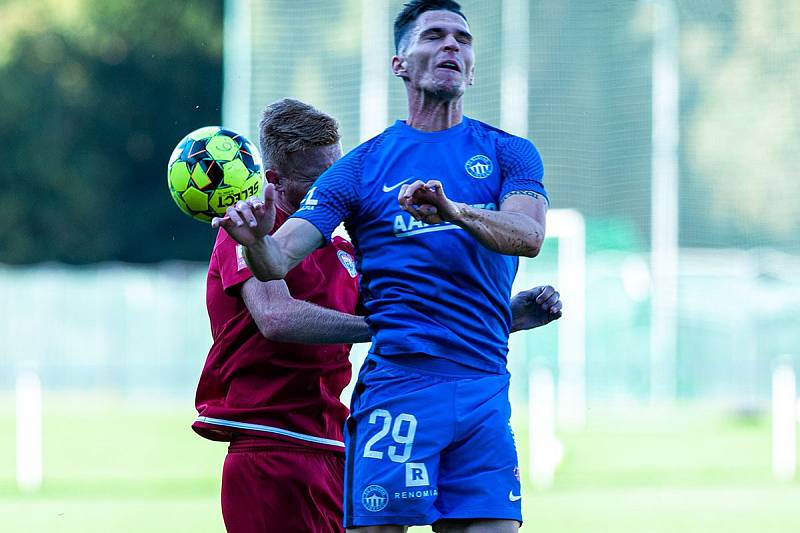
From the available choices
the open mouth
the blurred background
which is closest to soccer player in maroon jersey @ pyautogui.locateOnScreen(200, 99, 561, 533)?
the open mouth

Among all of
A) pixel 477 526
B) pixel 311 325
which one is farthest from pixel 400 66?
pixel 477 526

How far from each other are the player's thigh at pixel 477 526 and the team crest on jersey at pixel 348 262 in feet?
3.85

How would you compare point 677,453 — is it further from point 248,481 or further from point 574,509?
point 248,481

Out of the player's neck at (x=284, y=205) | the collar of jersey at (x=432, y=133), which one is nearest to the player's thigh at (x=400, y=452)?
the collar of jersey at (x=432, y=133)

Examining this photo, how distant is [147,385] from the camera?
27.6m

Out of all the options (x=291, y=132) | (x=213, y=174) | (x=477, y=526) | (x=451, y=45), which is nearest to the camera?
(x=477, y=526)

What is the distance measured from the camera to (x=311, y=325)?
4.84 m

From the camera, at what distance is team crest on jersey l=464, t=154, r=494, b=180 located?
15.1 ft

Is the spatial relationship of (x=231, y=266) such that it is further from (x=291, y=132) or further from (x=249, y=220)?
(x=249, y=220)

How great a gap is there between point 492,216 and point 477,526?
967 millimetres

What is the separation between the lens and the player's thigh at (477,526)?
4418 mm

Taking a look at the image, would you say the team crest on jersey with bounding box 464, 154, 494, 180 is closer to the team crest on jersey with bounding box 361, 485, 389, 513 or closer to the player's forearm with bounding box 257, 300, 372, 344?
the player's forearm with bounding box 257, 300, 372, 344

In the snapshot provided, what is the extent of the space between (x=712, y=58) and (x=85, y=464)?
12.0 meters

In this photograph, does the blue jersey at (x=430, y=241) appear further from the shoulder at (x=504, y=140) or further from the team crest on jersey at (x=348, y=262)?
the team crest on jersey at (x=348, y=262)
